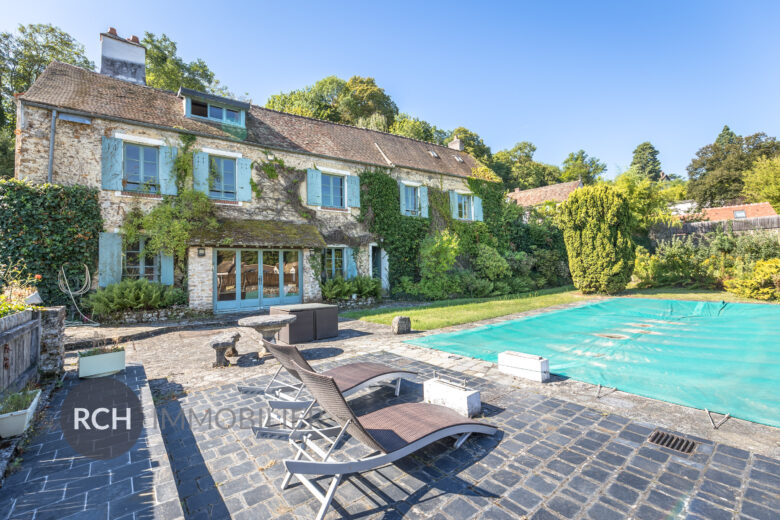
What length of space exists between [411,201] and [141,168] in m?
10.4

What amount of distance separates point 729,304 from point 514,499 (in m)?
13.0

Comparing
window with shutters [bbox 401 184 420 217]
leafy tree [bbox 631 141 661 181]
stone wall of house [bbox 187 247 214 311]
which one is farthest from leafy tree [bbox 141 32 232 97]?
leafy tree [bbox 631 141 661 181]

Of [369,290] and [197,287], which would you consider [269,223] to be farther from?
[369,290]

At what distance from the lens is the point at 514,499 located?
7.58ft

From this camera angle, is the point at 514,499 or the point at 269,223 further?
the point at 269,223

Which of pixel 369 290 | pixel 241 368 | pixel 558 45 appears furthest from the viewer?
pixel 369 290

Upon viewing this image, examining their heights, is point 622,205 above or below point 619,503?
above

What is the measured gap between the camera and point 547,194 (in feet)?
98.9

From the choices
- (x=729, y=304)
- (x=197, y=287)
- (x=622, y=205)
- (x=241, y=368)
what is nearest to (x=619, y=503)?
(x=241, y=368)

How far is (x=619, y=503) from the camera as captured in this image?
2.25 metres

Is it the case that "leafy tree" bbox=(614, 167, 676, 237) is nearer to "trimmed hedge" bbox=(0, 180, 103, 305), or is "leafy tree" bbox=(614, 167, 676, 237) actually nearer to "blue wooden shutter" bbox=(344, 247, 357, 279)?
"blue wooden shutter" bbox=(344, 247, 357, 279)

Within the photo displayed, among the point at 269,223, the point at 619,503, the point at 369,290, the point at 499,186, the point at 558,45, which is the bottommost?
the point at 619,503

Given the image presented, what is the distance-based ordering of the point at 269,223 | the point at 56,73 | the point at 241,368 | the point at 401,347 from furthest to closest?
1. the point at 269,223
2. the point at 56,73
3. the point at 401,347
4. the point at 241,368

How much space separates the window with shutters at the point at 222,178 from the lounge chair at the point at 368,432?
10407 mm
